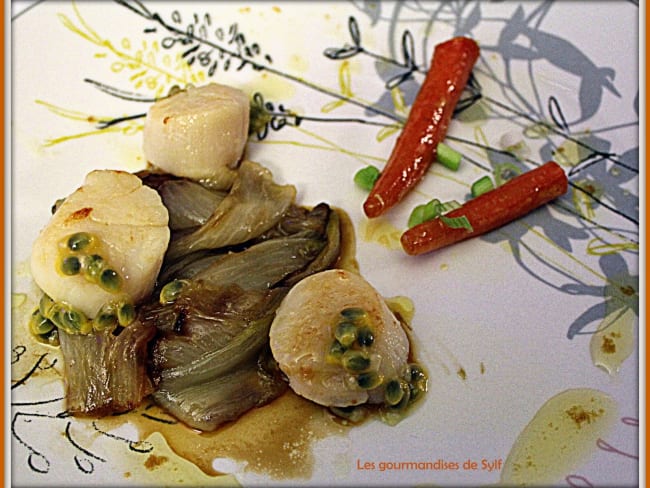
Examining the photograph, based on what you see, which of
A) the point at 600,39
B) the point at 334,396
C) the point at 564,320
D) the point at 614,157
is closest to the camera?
the point at 334,396

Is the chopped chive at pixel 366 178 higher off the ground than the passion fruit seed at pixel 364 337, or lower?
higher

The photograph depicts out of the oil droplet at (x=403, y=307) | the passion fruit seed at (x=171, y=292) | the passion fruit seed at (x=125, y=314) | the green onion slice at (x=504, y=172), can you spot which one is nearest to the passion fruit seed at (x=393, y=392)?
the oil droplet at (x=403, y=307)

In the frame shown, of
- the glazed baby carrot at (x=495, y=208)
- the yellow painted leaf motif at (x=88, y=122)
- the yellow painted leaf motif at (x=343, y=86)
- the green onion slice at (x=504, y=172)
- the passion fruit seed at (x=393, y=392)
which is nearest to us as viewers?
the passion fruit seed at (x=393, y=392)

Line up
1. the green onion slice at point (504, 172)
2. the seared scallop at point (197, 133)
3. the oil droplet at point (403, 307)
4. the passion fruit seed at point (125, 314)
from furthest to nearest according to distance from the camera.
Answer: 1. the green onion slice at point (504, 172)
2. the seared scallop at point (197, 133)
3. the oil droplet at point (403, 307)
4. the passion fruit seed at point (125, 314)

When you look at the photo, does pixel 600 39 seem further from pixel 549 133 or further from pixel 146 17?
pixel 146 17

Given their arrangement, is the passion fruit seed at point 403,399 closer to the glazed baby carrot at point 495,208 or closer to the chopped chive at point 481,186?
the glazed baby carrot at point 495,208

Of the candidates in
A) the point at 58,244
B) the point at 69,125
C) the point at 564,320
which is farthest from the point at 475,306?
the point at 69,125
